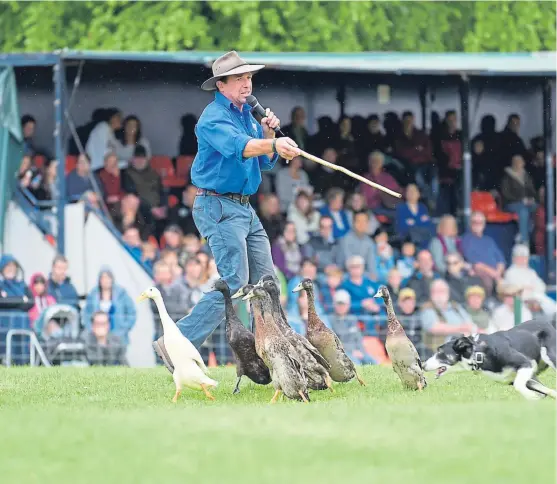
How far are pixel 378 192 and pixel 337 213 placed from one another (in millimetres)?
1062

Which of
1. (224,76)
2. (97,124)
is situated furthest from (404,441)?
(97,124)

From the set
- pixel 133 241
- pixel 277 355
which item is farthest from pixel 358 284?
pixel 277 355

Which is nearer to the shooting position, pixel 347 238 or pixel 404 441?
pixel 404 441

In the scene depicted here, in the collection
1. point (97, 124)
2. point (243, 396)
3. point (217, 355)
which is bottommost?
point (217, 355)

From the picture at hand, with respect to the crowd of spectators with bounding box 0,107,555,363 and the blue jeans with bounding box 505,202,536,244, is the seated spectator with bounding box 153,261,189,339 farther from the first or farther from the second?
the blue jeans with bounding box 505,202,536,244

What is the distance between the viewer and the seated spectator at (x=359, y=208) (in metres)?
19.7

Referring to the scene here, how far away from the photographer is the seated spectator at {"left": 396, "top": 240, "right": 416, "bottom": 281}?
62.7 feet

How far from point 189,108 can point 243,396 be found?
9.60 m

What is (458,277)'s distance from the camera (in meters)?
19.2

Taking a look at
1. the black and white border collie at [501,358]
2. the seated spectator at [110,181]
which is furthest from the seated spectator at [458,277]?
the black and white border collie at [501,358]

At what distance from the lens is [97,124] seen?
1920cm

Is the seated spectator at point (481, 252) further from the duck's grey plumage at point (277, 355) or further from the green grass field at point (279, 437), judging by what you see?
the duck's grey plumage at point (277, 355)

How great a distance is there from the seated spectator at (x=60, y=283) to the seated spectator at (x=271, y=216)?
3.09 meters

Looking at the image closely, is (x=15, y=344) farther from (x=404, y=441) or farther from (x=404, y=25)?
(x=404, y=25)
